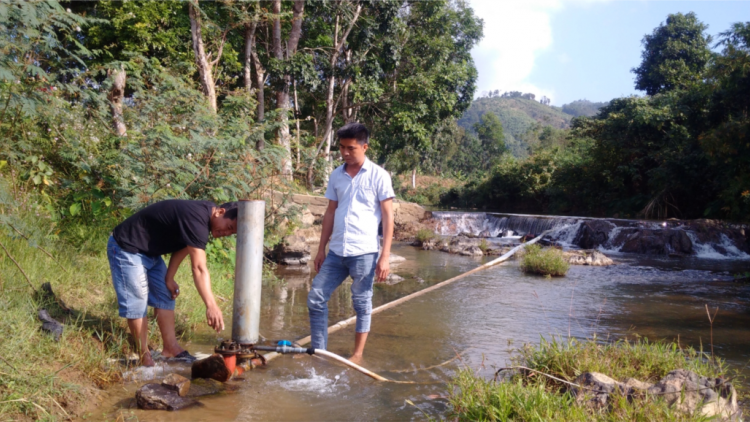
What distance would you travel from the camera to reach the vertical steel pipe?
11.4 ft

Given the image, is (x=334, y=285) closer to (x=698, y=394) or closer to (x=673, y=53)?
(x=698, y=394)

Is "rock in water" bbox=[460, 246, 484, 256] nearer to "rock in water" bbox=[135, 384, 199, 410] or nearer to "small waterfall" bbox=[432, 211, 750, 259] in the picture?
"small waterfall" bbox=[432, 211, 750, 259]

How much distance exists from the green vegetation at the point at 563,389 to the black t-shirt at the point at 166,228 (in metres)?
2.02

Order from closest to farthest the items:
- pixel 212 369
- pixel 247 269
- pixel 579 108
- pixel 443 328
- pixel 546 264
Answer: pixel 212 369 → pixel 247 269 → pixel 443 328 → pixel 546 264 → pixel 579 108

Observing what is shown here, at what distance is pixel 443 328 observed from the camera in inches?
223

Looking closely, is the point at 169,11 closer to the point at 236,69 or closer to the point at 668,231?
the point at 236,69

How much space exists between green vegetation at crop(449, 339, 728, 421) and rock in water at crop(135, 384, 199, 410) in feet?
5.61

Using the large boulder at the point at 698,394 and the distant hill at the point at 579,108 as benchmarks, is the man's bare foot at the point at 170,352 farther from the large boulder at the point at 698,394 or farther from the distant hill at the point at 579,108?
the distant hill at the point at 579,108

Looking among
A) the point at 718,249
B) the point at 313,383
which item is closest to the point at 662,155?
the point at 718,249

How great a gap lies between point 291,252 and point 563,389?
7235 mm

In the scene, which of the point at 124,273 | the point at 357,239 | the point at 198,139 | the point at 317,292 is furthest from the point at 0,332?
the point at 198,139

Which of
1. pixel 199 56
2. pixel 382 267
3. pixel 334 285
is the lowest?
pixel 334 285

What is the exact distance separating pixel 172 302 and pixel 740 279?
11127mm

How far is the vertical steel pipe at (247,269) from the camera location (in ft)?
11.4
